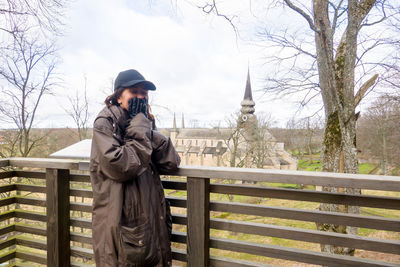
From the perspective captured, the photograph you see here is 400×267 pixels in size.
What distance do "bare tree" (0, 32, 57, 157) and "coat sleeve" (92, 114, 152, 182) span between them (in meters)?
10.2

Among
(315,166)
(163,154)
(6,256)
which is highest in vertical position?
(163,154)

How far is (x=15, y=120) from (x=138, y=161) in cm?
1213

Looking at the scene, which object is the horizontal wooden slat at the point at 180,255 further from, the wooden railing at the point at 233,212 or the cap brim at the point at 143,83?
the cap brim at the point at 143,83

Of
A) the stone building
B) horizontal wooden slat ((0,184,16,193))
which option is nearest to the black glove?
horizontal wooden slat ((0,184,16,193))

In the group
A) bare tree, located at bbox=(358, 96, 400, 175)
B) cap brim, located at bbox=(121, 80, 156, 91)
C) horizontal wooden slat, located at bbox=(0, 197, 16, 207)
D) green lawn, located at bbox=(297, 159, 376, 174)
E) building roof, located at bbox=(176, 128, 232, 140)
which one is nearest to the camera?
cap brim, located at bbox=(121, 80, 156, 91)

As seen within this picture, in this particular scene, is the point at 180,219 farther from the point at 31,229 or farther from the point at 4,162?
the point at 4,162

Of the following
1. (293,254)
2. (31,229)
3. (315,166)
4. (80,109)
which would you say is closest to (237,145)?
(80,109)

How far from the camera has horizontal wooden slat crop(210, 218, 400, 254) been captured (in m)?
1.39

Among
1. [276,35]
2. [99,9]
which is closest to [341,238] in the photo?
[99,9]

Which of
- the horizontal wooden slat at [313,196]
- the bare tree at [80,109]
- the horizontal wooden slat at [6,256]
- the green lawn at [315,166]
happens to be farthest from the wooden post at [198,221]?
the green lawn at [315,166]

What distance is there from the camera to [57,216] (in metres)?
2.19

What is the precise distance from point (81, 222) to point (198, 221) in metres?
1.13

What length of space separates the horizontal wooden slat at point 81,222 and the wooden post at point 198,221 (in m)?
0.92

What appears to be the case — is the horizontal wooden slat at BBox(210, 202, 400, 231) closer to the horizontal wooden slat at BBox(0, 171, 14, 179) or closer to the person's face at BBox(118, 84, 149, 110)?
the person's face at BBox(118, 84, 149, 110)
